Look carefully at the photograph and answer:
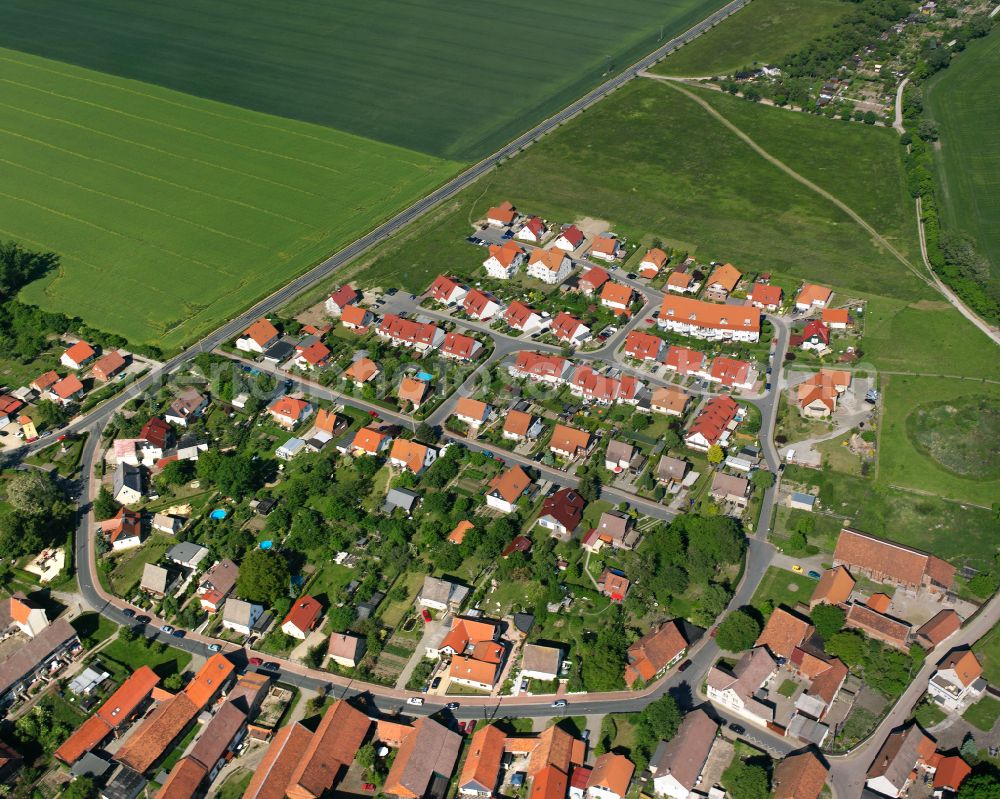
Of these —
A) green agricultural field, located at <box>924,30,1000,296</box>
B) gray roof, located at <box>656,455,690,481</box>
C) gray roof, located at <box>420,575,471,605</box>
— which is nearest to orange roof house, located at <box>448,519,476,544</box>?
gray roof, located at <box>420,575,471,605</box>

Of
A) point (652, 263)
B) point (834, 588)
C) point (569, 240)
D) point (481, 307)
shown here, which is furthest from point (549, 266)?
point (834, 588)

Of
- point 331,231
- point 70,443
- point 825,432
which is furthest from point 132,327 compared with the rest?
point 825,432

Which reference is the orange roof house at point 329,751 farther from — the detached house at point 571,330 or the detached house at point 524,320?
the detached house at point 524,320

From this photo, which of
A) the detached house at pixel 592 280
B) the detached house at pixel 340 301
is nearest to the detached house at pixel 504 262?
the detached house at pixel 592 280

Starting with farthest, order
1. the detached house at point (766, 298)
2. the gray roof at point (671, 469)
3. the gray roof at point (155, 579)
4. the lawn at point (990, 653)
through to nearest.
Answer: the detached house at point (766, 298) → the gray roof at point (671, 469) → the gray roof at point (155, 579) → the lawn at point (990, 653)

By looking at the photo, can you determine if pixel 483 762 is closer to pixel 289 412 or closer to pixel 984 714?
pixel 984 714

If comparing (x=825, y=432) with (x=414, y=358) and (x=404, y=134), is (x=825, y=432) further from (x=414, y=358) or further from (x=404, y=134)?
(x=404, y=134)
